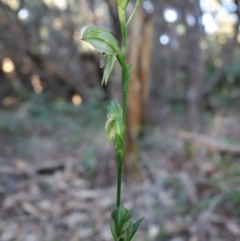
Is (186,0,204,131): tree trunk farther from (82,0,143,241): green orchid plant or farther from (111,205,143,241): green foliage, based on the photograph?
(111,205,143,241): green foliage

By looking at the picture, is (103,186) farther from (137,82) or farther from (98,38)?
(98,38)

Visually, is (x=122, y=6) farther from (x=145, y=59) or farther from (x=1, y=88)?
(x=1, y=88)

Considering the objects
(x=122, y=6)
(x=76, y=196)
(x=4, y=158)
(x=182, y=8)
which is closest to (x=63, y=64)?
(x=182, y=8)

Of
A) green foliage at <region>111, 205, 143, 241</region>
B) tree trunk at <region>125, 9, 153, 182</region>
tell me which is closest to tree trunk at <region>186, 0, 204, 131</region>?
tree trunk at <region>125, 9, 153, 182</region>

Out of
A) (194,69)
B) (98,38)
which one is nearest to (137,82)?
(194,69)

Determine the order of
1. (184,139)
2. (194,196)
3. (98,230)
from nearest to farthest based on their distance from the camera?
(98,230), (194,196), (184,139)
